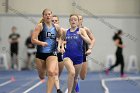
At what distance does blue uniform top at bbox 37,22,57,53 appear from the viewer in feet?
30.9

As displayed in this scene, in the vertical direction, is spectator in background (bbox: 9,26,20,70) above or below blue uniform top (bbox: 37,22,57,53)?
below

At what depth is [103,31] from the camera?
2409cm

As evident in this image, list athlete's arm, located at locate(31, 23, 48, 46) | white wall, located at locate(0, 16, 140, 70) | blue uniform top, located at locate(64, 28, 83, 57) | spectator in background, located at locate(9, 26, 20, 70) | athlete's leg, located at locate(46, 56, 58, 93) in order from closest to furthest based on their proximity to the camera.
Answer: athlete's leg, located at locate(46, 56, 58, 93) < athlete's arm, located at locate(31, 23, 48, 46) < blue uniform top, located at locate(64, 28, 83, 57) < spectator in background, located at locate(9, 26, 20, 70) < white wall, located at locate(0, 16, 140, 70)

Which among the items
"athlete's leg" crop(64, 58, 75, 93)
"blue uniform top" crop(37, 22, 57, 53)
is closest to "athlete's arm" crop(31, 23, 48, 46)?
"blue uniform top" crop(37, 22, 57, 53)

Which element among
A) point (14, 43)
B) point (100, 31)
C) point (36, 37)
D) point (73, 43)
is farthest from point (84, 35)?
point (100, 31)

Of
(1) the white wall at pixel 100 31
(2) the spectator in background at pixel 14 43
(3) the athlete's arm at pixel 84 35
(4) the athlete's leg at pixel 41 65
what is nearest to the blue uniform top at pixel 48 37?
(4) the athlete's leg at pixel 41 65

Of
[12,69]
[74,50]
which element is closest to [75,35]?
[74,50]

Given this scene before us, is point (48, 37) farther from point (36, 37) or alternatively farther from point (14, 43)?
point (14, 43)

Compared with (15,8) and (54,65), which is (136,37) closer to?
(15,8)

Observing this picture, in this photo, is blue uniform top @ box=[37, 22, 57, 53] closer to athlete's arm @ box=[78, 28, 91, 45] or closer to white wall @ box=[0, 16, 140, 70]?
athlete's arm @ box=[78, 28, 91, 45]

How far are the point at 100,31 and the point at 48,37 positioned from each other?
48.7 ft

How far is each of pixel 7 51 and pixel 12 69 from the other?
104 cm

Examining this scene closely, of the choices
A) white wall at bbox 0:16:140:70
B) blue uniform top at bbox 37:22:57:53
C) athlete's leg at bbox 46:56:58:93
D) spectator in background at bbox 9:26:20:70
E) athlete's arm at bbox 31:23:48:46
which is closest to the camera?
athlete's leg at bbox 46:56:58:93

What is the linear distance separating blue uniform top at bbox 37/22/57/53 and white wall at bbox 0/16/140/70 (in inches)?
567
